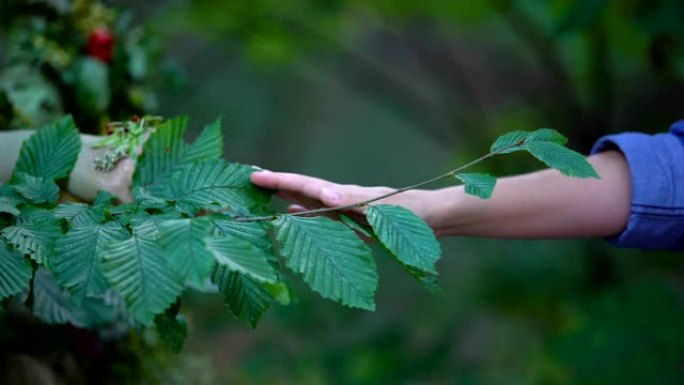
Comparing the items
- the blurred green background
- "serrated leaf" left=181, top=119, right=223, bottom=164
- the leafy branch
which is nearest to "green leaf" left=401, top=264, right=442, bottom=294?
the leafy branch

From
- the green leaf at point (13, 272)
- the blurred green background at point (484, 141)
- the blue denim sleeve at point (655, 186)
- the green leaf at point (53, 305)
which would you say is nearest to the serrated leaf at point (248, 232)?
the green leaf at point (13, 272)

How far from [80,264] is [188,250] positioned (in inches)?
7.4

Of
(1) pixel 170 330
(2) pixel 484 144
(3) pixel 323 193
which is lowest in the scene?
(1) pixel 170 330

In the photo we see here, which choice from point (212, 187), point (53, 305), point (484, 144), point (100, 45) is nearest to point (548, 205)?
point (212, 187)

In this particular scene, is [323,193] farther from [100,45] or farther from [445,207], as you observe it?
[100,45]

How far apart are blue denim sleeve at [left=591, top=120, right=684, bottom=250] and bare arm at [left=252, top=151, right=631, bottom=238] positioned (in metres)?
0.03

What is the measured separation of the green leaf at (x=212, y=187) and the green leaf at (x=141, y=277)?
21 centimetres

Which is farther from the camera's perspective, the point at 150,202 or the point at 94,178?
the point at 94,178

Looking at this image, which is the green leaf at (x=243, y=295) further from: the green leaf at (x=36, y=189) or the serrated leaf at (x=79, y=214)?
the green leaf at (x=36, y=189)

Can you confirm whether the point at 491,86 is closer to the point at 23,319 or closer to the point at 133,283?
the point at 23,319

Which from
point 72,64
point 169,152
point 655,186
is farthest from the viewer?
point 72,64

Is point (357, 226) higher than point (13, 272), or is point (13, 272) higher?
point (357, 226)

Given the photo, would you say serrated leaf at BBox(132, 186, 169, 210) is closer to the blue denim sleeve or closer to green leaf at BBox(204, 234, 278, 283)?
green leaf at BBox(204, 234, 278, 283)

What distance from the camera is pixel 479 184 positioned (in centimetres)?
109
